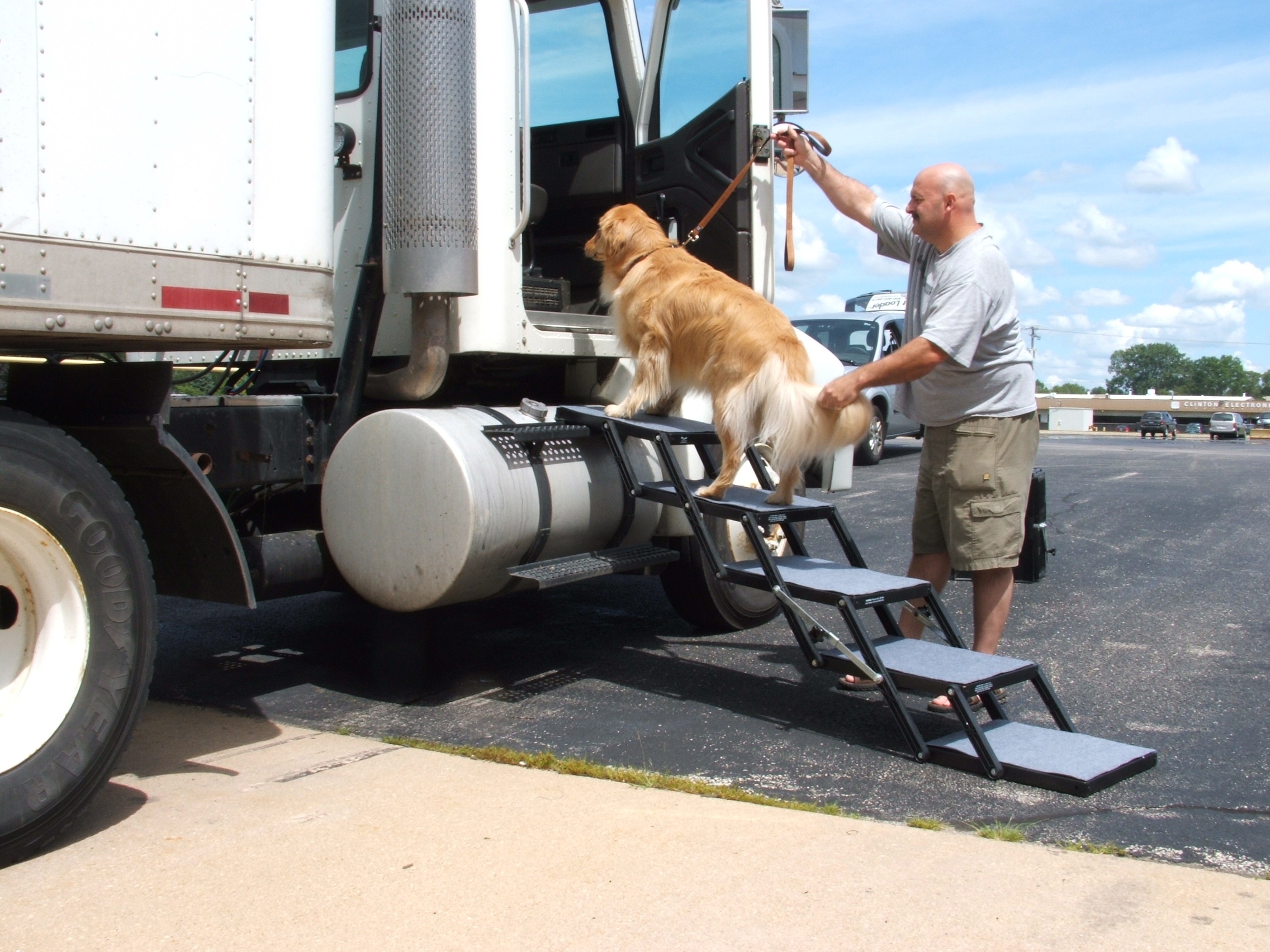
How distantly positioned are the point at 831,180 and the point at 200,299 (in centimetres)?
308

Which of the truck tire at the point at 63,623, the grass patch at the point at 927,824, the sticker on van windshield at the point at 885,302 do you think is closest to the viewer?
the truck tire at the point at 63,623

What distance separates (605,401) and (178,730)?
2.44 meters

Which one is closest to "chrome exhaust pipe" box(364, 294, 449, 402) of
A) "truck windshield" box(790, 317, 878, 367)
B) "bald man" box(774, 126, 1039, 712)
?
"bald man" box(774, 126, 1039, 712)

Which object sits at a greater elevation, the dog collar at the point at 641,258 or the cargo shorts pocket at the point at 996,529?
the dog collar at the point at 641,258

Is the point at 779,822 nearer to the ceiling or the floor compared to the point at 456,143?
nearer to the floor

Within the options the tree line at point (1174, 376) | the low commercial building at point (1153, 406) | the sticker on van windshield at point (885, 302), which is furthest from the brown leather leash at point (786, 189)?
the tree line at point (1174, 376)

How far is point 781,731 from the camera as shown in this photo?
163 inches

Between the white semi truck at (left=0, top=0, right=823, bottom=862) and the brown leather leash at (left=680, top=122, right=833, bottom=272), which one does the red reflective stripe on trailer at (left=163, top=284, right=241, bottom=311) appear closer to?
the white semi truck at (left=0, top=0, right=823, bottom=862)

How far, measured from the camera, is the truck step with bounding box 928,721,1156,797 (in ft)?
11.4

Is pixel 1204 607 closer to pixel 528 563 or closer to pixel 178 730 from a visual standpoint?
pixel 528 563

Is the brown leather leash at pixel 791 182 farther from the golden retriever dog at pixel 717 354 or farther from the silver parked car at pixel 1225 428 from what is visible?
the silver parked car at pixel 1225 428

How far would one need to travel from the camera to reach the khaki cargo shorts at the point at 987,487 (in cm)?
424

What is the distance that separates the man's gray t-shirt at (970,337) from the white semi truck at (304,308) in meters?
1.28

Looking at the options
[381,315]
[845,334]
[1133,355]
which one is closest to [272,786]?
[381,315]
